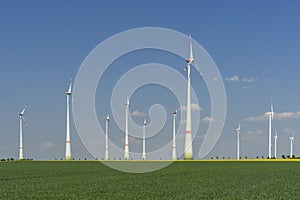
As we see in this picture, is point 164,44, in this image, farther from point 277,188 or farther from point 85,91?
point 277,188

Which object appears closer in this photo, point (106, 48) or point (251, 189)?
point (251, 189)

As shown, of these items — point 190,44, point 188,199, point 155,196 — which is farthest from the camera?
point 190,44

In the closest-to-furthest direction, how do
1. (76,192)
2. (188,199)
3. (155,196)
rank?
(188,199), (155,196), (76,192)

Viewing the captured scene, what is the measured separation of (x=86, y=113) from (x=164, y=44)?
1067 cm

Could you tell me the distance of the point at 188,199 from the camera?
70.7 ft

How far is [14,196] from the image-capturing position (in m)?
23.7

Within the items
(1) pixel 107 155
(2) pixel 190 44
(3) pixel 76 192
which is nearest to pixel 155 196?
(3) pixel 76 192

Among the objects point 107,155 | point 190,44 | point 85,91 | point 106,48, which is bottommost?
point 107,155

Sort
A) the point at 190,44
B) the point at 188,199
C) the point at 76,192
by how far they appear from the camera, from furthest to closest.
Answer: the point at 190,44 → the point at 76,192 → the point at 188,199

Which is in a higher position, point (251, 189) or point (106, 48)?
point (106, 48)

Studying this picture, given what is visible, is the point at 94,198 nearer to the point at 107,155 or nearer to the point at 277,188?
the point at 277,188

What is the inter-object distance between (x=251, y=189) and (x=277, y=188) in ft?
4.72

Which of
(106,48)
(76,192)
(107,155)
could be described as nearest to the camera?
(76,192)

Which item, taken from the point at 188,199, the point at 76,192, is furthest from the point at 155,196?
the point at 76,192
